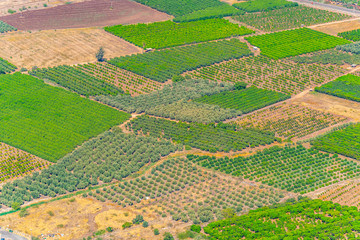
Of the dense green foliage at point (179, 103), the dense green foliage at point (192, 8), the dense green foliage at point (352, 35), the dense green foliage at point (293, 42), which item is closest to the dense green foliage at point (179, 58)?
the dense green foliage at point (293, 42)

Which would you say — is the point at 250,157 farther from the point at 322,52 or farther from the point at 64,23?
the point at 64,23

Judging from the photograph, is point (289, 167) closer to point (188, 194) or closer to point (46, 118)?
point (188, 194)

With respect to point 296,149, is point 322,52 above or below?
above

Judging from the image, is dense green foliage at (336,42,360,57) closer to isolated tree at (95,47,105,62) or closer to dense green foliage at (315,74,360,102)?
dense green foliage at (315,74,360,102)

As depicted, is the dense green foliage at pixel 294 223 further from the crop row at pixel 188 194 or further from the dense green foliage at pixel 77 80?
the dense green foliage at pixel 77 80

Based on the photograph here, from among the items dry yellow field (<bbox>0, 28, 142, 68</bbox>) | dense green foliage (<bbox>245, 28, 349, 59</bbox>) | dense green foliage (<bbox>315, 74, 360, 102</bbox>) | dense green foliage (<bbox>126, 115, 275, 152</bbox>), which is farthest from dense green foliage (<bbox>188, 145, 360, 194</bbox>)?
dry yellow field (<bbox>0, 28, 142, 68</bbox>)

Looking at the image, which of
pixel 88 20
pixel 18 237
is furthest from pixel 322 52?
pixel 18 237

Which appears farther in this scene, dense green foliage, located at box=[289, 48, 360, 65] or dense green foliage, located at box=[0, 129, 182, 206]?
dense green foliage, located at box=[289, 48, 360, 65]

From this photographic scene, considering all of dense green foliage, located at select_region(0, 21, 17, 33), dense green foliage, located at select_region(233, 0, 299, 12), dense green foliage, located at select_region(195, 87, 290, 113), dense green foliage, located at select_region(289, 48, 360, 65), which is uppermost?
dense green foliage, located at select_region(233, 0, 299, 12)
